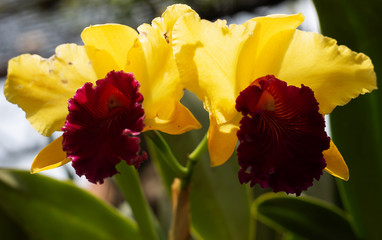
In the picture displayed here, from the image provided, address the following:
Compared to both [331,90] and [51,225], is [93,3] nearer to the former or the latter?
[51,225]

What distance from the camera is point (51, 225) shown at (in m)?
0.84

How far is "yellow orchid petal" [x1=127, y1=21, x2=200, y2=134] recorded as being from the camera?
526 millimetres

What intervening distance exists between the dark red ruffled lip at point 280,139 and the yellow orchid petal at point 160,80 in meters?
0.07

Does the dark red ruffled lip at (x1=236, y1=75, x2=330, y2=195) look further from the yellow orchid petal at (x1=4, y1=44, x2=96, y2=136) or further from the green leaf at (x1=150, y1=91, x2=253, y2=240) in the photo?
the green leaf at (x1=150, y1=91, x2=253, y2=240)

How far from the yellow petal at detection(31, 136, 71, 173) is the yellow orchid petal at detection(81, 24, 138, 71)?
0.14 metres

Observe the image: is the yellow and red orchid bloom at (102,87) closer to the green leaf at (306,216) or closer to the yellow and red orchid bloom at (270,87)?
the yellow and red orchid bloom at (270,87)

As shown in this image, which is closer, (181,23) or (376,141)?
(181,23)

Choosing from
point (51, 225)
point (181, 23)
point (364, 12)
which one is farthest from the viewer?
point (51, 225)

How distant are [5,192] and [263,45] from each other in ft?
1.94

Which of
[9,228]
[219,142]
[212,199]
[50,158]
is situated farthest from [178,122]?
[9,228]

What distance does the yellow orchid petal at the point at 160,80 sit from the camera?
53 cm

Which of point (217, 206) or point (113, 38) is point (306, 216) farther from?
point (113, 38)

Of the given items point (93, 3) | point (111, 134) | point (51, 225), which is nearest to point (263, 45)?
point (111, 134)

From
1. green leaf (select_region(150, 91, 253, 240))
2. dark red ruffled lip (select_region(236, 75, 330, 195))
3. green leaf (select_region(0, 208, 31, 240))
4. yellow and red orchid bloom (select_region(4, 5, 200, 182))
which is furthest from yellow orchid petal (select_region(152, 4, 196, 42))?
green leaf (select_region(0, 208, 31, 240))
